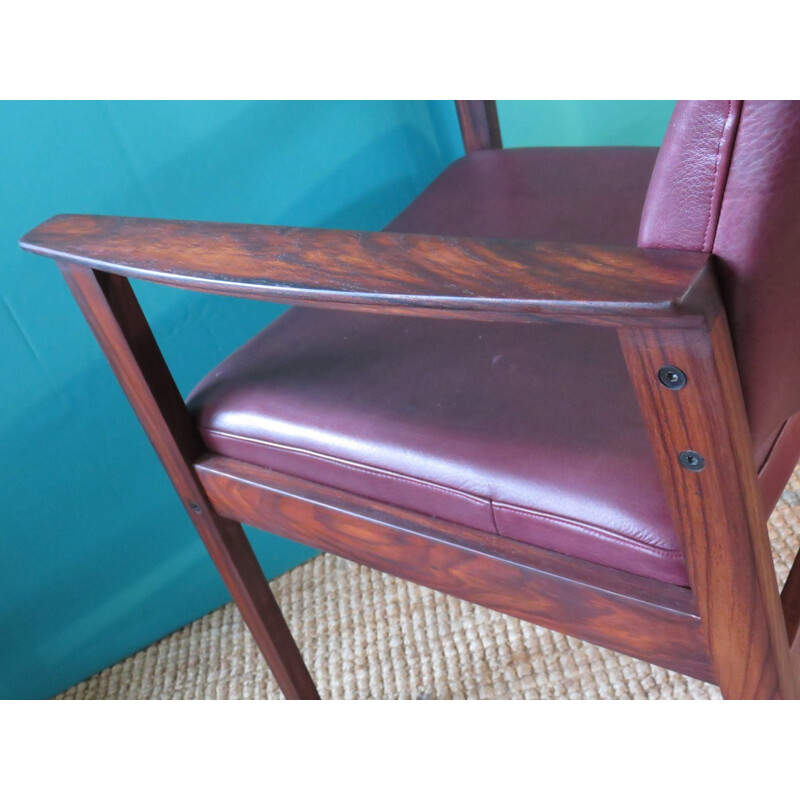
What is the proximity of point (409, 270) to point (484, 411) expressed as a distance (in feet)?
0.58

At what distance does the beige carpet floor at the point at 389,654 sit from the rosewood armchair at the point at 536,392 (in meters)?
0.19

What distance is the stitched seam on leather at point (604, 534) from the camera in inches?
22.8

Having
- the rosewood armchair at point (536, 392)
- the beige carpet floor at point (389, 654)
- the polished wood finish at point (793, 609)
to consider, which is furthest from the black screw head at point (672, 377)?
the beige carpet floor at point (389, 654)

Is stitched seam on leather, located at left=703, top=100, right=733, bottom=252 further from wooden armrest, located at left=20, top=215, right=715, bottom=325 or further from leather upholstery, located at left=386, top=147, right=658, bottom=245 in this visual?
leather upholstery, located at left=386, top=147, right=658, bottom=245

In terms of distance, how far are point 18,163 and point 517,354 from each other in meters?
0.54

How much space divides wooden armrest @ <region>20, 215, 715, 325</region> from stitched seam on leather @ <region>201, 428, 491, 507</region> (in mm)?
174

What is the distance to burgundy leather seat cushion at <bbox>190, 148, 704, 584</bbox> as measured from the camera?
23.6 inches

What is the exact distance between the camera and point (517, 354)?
71 centimetres

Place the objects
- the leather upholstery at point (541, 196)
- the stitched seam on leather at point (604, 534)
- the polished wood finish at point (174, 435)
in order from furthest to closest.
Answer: the leather upholstery at point (541, 196) → the polished wood finish at point (174, 435) → the stitched seam on leather at point (604, 534)

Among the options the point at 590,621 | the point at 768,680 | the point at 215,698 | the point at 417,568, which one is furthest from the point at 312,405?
the point at 215,698

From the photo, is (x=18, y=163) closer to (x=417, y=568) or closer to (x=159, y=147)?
(x=159, y=147)

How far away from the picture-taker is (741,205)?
0.44 metres

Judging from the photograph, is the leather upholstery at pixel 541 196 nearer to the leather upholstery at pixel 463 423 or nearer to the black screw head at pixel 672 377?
the leather upholstery at pixel 463 423

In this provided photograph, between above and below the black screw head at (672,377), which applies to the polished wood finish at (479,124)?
below
